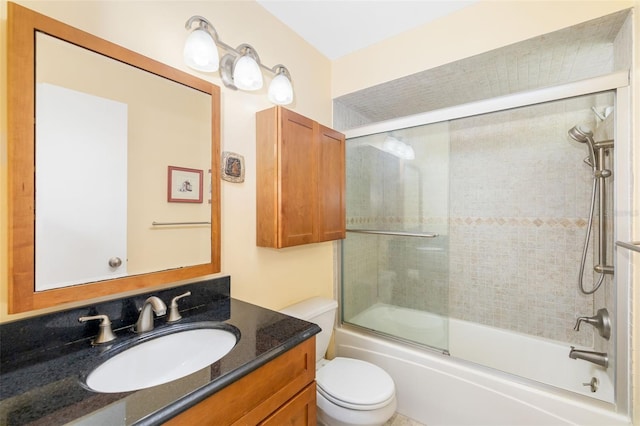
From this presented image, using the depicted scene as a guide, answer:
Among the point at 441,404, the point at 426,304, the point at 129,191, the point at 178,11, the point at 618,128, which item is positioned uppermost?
the point at 178,11

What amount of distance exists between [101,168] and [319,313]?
1291mm

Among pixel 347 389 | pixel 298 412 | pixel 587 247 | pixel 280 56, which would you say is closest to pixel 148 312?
pixel 298 412

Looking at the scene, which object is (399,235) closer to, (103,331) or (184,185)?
(184,185)

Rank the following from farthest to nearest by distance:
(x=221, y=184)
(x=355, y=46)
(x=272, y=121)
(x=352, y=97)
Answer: (x=352, y=97), (x=355, y=46), (x=272, y=121), (x=221, y=184)

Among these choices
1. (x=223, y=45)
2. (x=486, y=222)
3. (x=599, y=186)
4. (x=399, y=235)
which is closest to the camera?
(x=223, y=45)

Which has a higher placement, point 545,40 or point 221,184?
point 545,40

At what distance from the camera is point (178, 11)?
117cm

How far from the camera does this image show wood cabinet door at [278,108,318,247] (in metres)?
1.44

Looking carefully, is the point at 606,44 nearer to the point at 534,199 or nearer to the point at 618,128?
the point at 618,128

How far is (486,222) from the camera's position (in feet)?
7.27

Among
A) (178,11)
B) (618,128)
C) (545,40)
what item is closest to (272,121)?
(178,11)

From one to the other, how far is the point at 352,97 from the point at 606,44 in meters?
1.47

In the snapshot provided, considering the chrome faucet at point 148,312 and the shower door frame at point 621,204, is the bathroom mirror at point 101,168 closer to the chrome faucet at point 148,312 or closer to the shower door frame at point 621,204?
the chrome faucet at point 148,312

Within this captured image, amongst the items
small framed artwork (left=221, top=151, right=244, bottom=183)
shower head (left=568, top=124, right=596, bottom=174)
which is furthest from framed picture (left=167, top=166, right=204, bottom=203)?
shower head (left=568, top=124, right=596, bottom=174)
